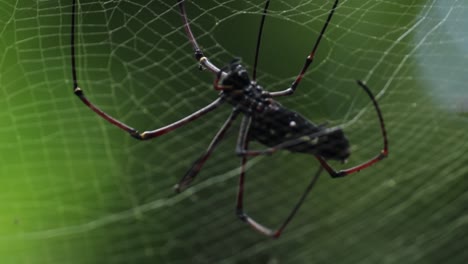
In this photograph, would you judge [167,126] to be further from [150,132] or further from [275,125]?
[275,125]

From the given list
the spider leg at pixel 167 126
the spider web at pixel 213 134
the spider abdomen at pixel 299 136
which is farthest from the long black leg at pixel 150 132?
the spider web at pixel 213 134

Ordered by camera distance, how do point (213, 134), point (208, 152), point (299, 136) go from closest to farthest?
1. point (299, 136)
2. point (208, 152)
3. point (213, 134)

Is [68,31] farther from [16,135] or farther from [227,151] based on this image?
[227,151]

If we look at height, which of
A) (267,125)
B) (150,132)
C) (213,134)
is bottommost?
(213,134)

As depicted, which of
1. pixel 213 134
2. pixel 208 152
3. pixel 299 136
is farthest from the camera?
pixel 213 134

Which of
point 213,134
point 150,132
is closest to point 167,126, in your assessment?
point 150,132

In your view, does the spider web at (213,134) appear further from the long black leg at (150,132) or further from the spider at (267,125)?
the spider at (267,125)

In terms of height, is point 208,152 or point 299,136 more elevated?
point 299,136

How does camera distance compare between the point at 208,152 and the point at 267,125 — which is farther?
the point at 208,152
